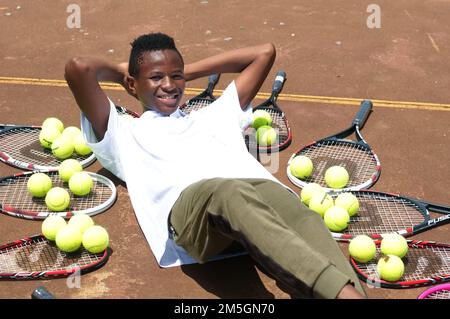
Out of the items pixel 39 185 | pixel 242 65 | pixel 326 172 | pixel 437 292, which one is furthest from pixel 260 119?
pixel 437 292

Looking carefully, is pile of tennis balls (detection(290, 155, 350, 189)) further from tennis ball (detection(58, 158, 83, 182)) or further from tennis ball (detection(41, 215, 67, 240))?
tennis ball (detection(41, 215, 67, 240))

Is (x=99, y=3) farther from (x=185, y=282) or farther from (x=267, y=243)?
(x=267, y=243)

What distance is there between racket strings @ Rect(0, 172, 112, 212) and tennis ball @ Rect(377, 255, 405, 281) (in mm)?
2607

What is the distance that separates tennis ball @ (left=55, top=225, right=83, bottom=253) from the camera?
18.8 ft

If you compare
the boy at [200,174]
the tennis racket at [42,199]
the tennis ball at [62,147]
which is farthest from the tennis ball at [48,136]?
the boy at [200,174]

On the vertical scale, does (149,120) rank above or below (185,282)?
above

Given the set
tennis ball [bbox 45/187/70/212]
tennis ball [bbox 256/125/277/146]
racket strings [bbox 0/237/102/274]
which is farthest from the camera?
tennis ball [bbox 256/125/277/146]

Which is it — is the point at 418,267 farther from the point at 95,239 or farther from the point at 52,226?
the point at 52,226

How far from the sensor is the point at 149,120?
598 centimetres

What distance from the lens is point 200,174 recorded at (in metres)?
5.50

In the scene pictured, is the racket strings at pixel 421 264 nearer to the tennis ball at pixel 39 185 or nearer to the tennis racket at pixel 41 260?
the tennis racket at pixel 41 260

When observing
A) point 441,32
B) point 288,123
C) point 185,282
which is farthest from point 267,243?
point 441,32

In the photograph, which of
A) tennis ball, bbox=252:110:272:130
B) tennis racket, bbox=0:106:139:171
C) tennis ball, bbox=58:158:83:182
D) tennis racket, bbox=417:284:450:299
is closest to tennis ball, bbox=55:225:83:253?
tennis ball, bbox=58:158:83:182

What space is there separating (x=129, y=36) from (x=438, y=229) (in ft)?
19.2
